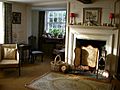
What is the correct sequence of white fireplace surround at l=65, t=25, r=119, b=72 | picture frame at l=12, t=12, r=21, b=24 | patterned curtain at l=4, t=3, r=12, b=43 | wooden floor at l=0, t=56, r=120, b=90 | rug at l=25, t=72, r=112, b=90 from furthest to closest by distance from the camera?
picture frame at l=12, t=12, r=21, b=24 → patterned curtain at l=4, t=3, r=12, b=43 → white fireplace surround at l=65, t=25, r=119, b=72 → wooden floor at l=0, t=56, r=120, b=90 → rug at l=25, t=72, r=112, b=90

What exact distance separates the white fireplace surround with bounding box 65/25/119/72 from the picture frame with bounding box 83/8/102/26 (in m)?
0.23

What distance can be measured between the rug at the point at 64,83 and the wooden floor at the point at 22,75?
0.97 feet

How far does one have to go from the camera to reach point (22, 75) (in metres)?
5.00

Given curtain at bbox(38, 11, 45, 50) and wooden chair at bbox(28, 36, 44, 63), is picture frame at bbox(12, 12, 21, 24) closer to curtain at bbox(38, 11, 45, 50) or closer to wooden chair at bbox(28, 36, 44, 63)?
wooden chair at bbox(28, 36, 44, 63)

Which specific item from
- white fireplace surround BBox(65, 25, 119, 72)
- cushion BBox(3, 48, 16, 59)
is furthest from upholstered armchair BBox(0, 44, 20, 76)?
white fireplace surround BBox(65, 25, 119, 72)

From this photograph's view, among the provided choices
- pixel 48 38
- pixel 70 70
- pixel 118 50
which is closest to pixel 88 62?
pixel 70 70

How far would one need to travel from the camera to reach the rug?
13.2 feet

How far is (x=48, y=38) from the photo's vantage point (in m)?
7.90

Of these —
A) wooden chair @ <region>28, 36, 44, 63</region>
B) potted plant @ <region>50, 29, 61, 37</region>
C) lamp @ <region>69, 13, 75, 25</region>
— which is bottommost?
wooden chair @ <region>28, 36, 44, 63</region>

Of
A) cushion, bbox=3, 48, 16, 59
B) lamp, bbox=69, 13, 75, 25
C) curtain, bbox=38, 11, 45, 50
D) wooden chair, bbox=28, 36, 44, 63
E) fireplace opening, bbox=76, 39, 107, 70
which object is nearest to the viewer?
fireplace opening, bbox=76, 39, 107, 70

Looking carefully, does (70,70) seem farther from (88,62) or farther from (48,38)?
(48,38)

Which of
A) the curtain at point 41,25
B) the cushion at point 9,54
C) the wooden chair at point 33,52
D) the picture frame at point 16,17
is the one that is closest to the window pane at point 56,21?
the curtain at point 41,25

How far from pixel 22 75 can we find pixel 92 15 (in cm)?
282

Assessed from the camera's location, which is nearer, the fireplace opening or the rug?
the rug
